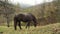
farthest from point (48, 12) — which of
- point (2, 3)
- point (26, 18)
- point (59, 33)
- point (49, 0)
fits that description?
point (2, 3)

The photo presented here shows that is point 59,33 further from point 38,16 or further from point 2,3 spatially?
point 38,16

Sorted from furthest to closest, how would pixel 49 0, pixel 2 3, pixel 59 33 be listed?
pixel 49 0, pixel 59 33, pixel 2 3

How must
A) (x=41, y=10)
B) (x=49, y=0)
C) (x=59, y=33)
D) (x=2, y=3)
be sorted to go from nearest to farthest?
(x=2, y=3) < (x=59, y=33) < (x=41, y=10) < (x=49, y=0)

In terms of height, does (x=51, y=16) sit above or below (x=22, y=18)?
below

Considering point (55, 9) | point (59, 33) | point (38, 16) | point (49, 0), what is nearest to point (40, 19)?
→ point (38, 16)

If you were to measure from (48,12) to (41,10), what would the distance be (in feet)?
5.08

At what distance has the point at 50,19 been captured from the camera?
3403 centimetres

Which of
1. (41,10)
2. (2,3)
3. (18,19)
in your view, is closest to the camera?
(2,3)

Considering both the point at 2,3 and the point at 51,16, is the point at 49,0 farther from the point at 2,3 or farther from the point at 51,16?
the point at 2,3

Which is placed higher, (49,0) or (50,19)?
(49,0)

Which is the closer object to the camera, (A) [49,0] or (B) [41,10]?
(B) [41,10]

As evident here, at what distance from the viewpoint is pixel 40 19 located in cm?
3447

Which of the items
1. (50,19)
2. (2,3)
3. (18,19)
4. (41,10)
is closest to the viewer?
(2,3)

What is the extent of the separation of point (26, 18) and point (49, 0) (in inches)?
896
